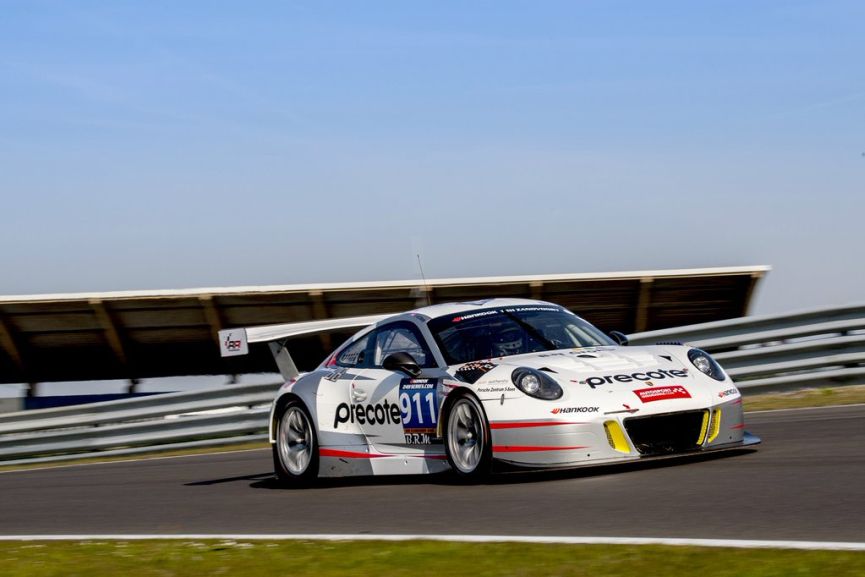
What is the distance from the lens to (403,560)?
521 cm

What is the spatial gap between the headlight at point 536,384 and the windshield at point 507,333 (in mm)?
735

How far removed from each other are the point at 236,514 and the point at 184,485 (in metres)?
2.43

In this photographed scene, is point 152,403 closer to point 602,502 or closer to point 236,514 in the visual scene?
point 236,514

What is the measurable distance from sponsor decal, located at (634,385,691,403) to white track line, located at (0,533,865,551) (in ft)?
6.90

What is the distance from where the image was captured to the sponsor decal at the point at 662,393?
7453mm

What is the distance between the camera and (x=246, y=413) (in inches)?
573

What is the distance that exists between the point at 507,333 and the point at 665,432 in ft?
4.99

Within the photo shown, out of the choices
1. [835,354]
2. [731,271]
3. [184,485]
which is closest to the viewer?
[184,485]

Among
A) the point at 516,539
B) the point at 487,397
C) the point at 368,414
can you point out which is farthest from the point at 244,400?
the point at 516,539

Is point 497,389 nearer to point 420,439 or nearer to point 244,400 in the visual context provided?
point 420,439

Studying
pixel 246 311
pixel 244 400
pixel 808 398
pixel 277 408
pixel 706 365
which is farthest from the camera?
pixel 246 311

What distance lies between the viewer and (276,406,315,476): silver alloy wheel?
941 centimetres

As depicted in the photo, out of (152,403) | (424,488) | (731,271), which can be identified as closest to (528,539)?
(424,488)

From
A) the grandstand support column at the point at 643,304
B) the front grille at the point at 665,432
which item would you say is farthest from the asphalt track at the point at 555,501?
the grandstand support column at the point at 643,304
